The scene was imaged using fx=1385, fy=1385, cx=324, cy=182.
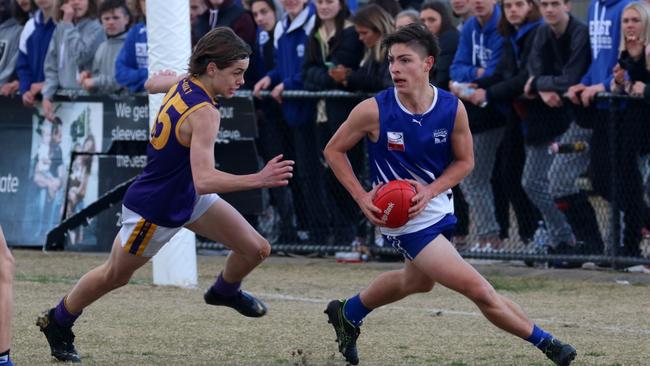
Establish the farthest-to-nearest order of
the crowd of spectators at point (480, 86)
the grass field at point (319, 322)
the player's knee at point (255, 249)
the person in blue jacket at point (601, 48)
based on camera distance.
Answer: the crowd of spectators at point (480, 86) → the person in blue jacket at point (601, 48) → the player's knee at point (255, 249) → the grass field at point (319, 322)

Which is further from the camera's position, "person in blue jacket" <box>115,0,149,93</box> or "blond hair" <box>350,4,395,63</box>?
"person in blue jacket" <box>115,0,149,93</box>

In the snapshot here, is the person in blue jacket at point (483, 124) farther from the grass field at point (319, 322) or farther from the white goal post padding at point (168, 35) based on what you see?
the white goal post padding at point (168, 35)

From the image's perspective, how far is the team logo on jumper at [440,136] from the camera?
7402 mm

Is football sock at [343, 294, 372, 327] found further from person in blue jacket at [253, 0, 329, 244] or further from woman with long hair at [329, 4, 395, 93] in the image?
person in blue jacket at [253, 0, 329, 244]

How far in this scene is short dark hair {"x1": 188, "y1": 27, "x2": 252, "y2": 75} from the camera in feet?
25.1

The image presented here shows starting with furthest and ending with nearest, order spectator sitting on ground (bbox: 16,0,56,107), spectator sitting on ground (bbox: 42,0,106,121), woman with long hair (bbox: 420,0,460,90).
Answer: spectator sitting on ground (bbox: 16,0,56,107), spectator sitting on ground (bbox: 42,0,106,121), woman with long hair (bbox: 420,0,460,90)

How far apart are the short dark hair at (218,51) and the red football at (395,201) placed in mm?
1163

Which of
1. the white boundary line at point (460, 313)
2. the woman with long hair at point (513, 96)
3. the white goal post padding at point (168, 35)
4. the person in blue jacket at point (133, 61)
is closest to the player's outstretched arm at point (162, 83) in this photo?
the white goal post padding at point (168, 35)

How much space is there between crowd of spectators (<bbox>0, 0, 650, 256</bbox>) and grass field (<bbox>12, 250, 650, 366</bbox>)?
58cm

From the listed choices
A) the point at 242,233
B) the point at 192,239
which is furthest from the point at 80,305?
the point at 192,239

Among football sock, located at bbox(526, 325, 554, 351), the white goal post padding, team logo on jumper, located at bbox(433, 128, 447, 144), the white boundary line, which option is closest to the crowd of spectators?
the white goal post padding

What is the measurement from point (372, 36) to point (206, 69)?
17.0 feet

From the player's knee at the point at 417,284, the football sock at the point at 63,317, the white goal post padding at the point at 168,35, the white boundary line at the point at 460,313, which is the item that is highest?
the white goal post padding at the point at 168,35

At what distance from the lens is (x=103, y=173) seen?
1390 centimetres
